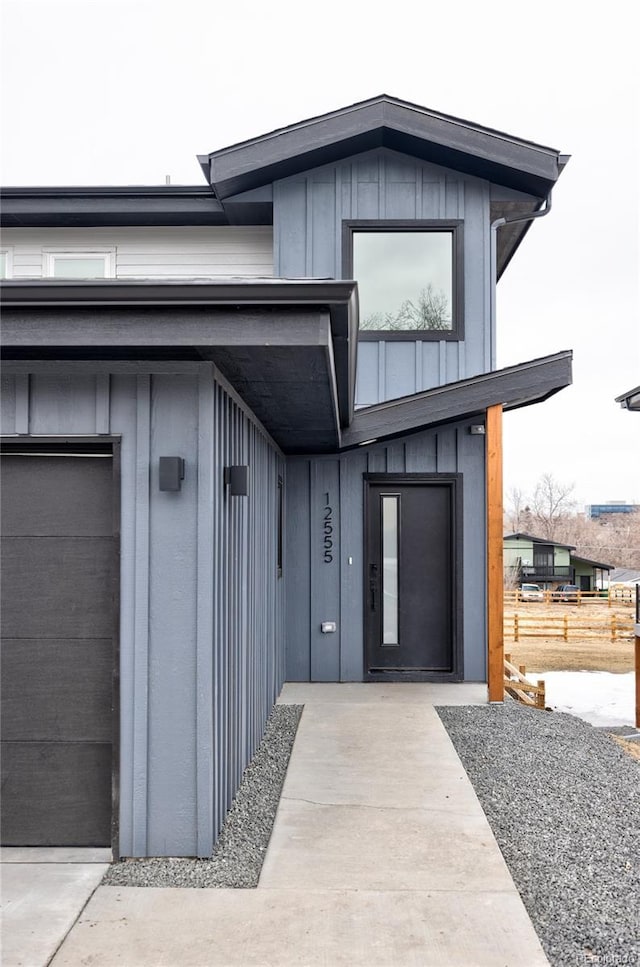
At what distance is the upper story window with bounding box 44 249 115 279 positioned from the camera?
876 centimetres

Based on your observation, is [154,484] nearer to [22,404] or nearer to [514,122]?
[22,404]

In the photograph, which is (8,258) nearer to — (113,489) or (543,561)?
(113,489)

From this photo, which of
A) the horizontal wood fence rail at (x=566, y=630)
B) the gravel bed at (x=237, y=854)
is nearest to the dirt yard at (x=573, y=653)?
the horizontal wood fence rail at (x=566, y=630)

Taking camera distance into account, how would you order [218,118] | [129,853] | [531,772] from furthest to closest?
[218,118], [531,772], [129,853]

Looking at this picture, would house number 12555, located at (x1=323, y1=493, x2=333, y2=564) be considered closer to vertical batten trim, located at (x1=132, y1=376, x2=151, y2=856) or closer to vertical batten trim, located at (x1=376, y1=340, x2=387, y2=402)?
vertical batten trim, located at (x1=376, y1=340, x2=387, y2=402)

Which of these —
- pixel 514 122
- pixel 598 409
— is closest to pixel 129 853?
pixel 514 122

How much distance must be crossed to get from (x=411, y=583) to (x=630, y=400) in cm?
297

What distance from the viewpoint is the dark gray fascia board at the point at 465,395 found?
20.8 feet

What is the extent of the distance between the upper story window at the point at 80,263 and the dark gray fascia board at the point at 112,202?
464 millimetres

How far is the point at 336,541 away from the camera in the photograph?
797 centimetres

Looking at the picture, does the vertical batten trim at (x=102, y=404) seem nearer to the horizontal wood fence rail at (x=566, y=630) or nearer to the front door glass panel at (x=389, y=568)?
the front door glass panel at (x=389, y=568)

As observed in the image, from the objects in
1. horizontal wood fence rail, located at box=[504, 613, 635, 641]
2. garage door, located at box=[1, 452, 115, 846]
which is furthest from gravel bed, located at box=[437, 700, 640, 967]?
horizontal wood fence rail, located at box=[504, 613, 635, 641]

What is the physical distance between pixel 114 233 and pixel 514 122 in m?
34.1

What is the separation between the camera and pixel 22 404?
3.83 metres
